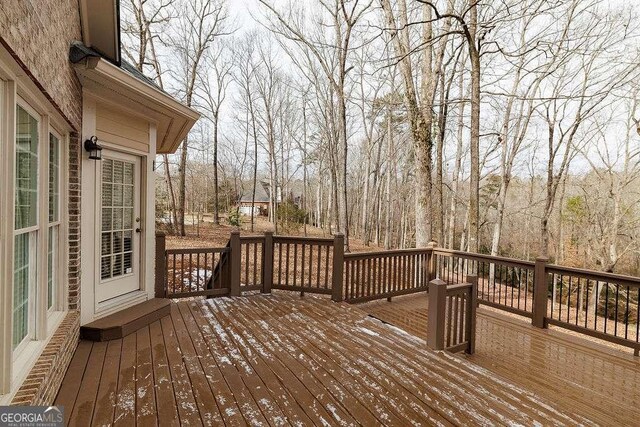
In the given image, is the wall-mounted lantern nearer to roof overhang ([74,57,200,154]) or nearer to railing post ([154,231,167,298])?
roof overhang ([74,57,200,154])

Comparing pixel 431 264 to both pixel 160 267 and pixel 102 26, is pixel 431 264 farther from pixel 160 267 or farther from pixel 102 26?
pixel 102 26

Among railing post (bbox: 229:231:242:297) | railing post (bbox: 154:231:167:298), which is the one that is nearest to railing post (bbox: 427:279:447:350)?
railing post (bbox: 229:231:242:297)

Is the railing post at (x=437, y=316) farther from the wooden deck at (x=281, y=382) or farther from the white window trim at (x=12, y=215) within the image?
the white window trim at (x=12, y=215)

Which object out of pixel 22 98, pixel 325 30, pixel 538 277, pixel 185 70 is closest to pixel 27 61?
pixel 22 98

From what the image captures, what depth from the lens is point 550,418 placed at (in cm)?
232

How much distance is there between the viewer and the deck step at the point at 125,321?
3.37 meters

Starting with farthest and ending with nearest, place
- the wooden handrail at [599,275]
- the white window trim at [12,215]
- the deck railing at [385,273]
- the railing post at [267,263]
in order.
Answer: the railing post at [267,263]
the deck railing at [385,273]
the wooden handrail at [599,275]
the white window trim at [12,215]

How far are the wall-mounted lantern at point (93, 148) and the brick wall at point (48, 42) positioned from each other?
18 centimetres

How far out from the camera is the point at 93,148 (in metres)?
3.38

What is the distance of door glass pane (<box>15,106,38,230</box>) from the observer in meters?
1.95

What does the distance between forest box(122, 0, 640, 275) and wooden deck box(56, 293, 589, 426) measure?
4.05 metres

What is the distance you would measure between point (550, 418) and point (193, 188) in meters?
23.9

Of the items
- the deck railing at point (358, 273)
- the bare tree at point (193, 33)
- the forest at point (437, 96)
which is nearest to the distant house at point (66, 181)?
the deck railing at point (358, 273)

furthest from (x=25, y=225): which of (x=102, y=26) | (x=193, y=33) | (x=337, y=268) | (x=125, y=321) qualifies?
(x=193, y=33)
